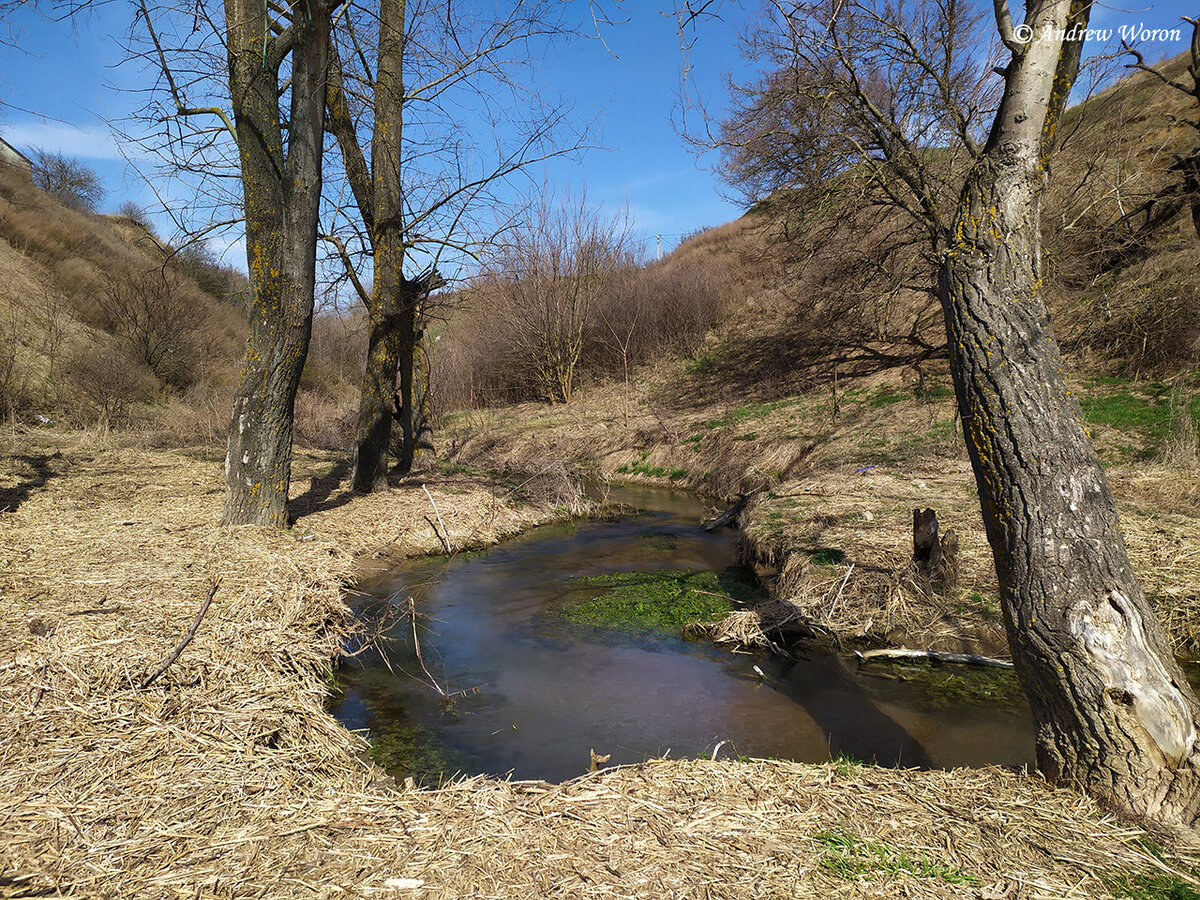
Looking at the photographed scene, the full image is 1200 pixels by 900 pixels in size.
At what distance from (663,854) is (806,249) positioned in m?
10.6

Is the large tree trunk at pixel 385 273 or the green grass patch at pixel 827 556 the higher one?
the large tree trunk at pixel 385 273

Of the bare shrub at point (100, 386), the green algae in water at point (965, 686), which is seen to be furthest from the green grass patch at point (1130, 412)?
the bare shrub at point (100, 386)

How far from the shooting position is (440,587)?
796cm

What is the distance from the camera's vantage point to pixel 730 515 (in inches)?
412

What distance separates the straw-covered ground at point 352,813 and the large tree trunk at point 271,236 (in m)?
2.50

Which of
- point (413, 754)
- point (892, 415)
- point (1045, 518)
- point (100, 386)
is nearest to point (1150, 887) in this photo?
point (1045, 518)

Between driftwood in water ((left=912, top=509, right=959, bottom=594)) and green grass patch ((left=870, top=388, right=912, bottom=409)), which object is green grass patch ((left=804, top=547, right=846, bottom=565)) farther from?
green grass patch ((left=870, top=388, right=912, bottom=409))

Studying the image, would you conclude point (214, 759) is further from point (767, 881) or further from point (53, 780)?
point (767, 881)

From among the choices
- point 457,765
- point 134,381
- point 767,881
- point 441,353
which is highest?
point 441,353

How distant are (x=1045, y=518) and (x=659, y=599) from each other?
187 inches

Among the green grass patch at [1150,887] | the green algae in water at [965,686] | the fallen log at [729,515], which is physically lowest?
the green algae in water at [965,686]

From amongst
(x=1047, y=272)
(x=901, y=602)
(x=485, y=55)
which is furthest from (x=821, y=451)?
(x=485, y=55)

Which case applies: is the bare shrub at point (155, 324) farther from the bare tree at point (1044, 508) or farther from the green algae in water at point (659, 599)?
the bare tree at point (1044, 508)

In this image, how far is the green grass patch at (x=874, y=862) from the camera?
262 centimetres
